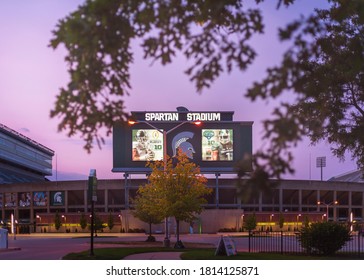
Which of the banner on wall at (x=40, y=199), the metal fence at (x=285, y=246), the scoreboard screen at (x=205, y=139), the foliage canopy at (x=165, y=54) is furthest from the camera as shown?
the metal fence at (x=285, y=246)

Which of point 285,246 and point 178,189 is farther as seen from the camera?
point 178,189

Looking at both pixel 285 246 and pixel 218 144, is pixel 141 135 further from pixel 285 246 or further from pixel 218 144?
pixel 285 246

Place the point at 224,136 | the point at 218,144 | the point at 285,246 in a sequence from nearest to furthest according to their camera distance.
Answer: the point at 224,136 < the point at 218,144 < the point at 285,246

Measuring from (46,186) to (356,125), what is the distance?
3.47m

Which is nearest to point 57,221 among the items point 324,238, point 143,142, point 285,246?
point 143,142

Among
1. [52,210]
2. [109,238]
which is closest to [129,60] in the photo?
[52,210]

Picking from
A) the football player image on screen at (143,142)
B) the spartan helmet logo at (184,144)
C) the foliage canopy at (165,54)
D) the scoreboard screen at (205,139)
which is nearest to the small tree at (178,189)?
the spartan helmet logo at (184,144)

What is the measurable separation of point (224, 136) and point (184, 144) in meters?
1.95

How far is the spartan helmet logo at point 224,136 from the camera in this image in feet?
18.7

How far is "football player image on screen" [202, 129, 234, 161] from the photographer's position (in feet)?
18.9

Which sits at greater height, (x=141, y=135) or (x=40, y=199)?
(x=141, y=135)

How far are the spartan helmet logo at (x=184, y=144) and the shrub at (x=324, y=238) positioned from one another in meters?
4.18

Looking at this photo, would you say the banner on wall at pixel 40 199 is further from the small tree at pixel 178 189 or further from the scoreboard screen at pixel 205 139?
the small tree at pixel 178 189

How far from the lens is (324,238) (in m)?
11.4
